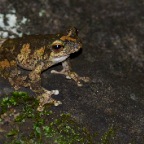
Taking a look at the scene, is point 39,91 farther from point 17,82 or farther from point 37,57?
point 37,57

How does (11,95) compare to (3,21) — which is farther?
(3,21)

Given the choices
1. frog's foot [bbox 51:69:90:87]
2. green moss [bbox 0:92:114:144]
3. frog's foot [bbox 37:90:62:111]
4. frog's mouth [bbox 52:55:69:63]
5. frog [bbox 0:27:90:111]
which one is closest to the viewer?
green moss [bbox 0:92:114:144]

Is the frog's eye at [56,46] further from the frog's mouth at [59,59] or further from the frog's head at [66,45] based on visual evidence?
the frog's mouth at [59,59]

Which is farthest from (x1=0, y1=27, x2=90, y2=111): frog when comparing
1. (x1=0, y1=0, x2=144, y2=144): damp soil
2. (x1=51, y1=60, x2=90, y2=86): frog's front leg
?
(x1=0, y1=0, x2=144, y2=144): damp soil

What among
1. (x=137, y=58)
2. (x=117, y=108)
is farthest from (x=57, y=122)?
(x=137, y=58)

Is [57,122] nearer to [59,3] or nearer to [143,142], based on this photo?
[143,142]

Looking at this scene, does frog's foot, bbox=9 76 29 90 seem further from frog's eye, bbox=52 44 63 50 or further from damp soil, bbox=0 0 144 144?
frog's eye, bbox=52 44 63 50

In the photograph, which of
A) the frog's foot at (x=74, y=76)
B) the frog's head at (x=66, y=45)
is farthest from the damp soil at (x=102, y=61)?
the frog's head at (x=66, y=45)
